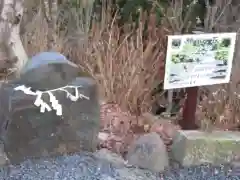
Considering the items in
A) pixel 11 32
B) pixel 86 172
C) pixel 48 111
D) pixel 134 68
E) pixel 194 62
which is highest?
pixel 11 32

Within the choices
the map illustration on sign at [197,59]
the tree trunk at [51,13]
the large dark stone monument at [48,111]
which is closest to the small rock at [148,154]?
the large dark stone monument at [48,111]

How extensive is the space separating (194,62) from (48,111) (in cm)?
107

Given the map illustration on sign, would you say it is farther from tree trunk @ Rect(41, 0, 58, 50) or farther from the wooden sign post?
tree trunk @ Rect(41, 0, 58, 50)

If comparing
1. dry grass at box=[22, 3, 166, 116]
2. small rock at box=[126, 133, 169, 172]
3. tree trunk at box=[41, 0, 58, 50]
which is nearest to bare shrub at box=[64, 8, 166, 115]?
dry grass at box=[22, 3, 166, 116]

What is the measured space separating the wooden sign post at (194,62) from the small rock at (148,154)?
423 millimetres

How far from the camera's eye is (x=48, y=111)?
2896 mm

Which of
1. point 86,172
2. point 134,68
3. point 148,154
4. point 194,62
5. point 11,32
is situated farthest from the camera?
point 11,32

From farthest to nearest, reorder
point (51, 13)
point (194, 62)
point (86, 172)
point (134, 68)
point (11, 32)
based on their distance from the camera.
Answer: point (51, 13), point (11, 32), point (134, 68), point (194, 62), point (86, 172)

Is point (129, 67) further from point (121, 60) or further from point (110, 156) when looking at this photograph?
point (110, 156)

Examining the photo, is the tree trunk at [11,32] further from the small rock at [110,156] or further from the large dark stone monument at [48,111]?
the small rock at [110,156]

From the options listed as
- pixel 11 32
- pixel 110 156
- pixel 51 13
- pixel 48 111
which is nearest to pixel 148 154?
pixel 110 156

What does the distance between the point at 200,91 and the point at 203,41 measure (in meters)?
0.90

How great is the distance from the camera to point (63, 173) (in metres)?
2.85

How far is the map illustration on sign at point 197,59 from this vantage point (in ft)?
10.5
